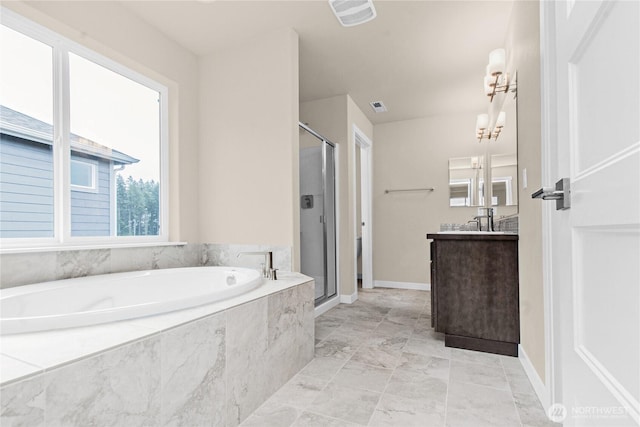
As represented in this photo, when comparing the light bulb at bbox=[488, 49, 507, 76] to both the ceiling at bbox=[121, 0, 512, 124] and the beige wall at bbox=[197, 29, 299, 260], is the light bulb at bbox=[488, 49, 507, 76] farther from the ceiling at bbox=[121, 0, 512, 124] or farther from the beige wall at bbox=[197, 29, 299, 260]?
the beige wall at bbox=[197, 29, 299, 260]

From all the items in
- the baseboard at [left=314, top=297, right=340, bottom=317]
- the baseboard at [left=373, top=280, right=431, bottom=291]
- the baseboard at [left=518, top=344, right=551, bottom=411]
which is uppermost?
the baseboard at [left=518, top=344, right=551, bottom=411]

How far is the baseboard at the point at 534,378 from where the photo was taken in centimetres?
152

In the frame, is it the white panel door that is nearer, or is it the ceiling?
the white panel door

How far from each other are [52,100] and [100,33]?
0.54 meters

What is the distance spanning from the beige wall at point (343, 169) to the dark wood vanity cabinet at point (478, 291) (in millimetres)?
1436

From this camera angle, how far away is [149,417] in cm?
104

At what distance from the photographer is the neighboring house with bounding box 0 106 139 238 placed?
177 cm

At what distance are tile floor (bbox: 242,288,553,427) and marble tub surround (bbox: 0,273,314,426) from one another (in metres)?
0.21

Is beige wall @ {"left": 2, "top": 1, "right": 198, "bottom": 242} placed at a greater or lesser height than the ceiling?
lesser

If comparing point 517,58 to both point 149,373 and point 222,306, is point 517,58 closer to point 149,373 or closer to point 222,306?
point 222,306

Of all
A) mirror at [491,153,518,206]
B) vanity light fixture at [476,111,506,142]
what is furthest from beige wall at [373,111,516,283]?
mirror at [491,153,518,206]

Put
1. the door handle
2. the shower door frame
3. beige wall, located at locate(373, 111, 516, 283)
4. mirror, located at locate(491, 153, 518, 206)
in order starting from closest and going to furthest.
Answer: the door handle → mirror, located at locate(491, 153, 518, 206) → the shower door frame → beige wall, located at locate(373, 111, 516, 283)

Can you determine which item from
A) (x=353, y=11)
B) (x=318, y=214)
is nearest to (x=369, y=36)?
(x=353, y=11)

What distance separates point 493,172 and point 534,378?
5.67ft
